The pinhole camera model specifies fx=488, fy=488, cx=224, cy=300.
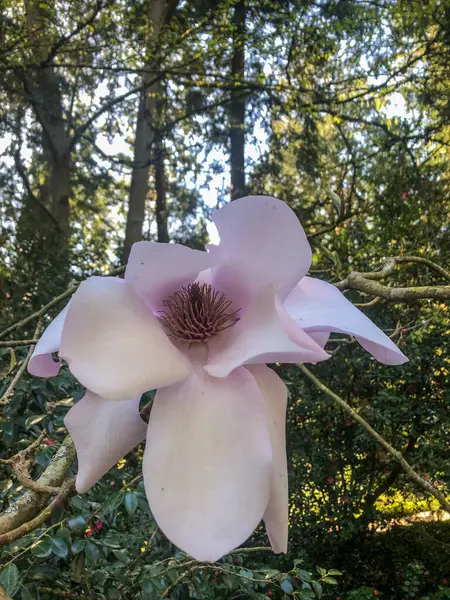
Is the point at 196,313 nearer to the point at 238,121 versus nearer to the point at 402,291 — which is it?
the point at 402,291

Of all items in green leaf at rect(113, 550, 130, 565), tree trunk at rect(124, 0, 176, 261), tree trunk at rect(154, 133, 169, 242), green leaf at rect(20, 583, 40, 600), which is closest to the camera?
green leaf at rect(20, 583, 40, 600)

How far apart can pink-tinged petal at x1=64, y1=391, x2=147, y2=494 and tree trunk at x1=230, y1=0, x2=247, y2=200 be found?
3288 millimetres

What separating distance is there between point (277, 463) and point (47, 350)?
14 centimetres

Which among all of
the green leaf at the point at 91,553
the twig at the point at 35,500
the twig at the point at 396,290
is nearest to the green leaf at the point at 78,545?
the green leaf at the point at 91,553

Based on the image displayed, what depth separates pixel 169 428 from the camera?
0.25 meters

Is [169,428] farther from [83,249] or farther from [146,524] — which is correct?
[83,249]

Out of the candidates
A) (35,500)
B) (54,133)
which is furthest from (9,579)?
(54,133)

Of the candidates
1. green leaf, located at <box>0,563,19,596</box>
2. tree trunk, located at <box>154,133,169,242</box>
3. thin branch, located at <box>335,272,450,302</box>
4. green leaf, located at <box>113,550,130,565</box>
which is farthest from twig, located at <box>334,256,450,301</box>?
tree trunk, located at <box>154,133,169,242</box>

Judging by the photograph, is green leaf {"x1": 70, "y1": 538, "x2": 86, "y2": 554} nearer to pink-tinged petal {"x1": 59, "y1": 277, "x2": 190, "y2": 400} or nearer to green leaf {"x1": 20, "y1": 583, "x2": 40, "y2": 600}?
green leaf {"x1": 20, "y1": 583, "x2": 40, "y2": 600}

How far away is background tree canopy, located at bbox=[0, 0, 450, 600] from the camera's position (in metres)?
2.55

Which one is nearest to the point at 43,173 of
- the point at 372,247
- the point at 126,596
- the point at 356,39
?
the point at 356,39

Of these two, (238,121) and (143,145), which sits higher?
(238,121)

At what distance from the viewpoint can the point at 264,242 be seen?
28cm

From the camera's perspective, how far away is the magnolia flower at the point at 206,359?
0.77ft
